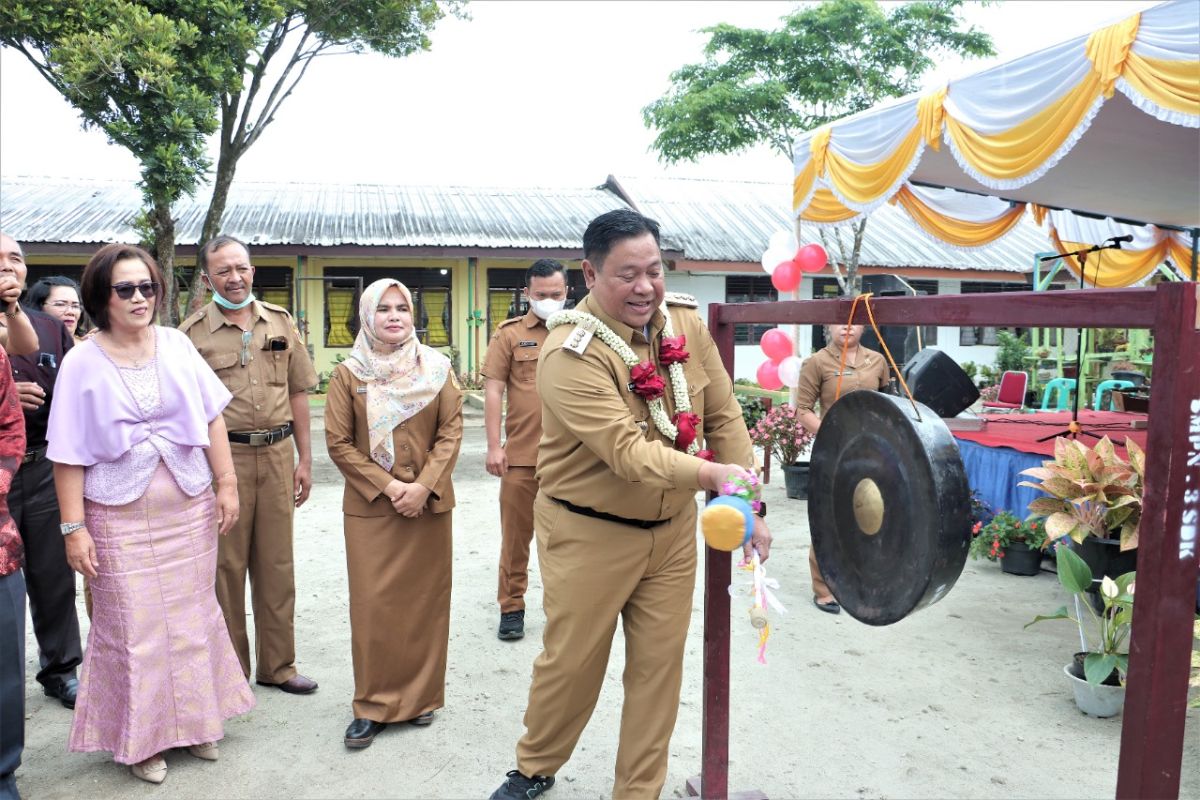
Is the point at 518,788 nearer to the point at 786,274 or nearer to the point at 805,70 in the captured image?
the point at 786,274

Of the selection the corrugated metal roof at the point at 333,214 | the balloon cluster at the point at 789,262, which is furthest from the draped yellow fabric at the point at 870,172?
the corrugated metal roof at the point at 333,214

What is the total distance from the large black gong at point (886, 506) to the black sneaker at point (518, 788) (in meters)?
1.13

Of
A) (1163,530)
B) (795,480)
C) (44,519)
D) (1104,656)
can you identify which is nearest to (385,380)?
(44,519)

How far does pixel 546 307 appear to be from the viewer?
4.32 metres

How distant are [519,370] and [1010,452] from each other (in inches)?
137

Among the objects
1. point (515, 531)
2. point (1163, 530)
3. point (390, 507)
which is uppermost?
point (1163, 530)

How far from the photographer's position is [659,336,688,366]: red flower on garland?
98.5 inches

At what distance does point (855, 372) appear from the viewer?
4.83 meters

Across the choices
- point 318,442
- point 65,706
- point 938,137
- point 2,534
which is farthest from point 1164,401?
point 318,442

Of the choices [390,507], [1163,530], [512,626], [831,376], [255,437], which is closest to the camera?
[1163,530]

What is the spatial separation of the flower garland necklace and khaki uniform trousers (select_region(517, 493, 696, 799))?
0.91 ft

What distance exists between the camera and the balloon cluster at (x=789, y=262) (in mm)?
6156

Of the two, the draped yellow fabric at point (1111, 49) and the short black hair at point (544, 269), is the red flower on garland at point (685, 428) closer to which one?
the short black hair at point (544, 269)

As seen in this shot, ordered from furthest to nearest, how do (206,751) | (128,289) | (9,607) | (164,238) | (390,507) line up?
(164,238) → (390,507) → (206,751) → (128,289) → (9,607)
